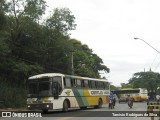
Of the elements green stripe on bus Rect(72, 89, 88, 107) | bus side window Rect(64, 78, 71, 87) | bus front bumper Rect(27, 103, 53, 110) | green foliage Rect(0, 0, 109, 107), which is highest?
green foliage Rect(0, 0, 109, 107)

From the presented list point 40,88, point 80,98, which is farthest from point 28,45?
point 40,88

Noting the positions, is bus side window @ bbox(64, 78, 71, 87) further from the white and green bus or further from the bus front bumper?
the bus front bumper

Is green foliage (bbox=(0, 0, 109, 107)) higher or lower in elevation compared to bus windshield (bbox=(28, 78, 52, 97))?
higher

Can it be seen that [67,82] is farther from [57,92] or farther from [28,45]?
[28,45]

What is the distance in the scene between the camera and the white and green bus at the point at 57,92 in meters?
26.3

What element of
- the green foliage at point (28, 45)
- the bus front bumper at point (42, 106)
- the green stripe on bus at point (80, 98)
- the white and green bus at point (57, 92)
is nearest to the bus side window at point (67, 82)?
the white and green bus at point (57, 92)

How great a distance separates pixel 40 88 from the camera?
87.9ft

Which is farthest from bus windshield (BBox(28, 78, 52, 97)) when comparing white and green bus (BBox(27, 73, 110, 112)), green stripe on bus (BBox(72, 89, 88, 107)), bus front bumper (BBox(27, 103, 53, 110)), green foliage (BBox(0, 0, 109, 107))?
green foliage (BBox(0, 0, 109, 107))

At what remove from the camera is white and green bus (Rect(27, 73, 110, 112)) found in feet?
86.4

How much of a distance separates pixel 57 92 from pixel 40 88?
1.33m

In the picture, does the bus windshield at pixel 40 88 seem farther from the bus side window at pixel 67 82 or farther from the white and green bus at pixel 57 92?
the bus side window at pixel 67 82

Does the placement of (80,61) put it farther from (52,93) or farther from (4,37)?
(52,93)

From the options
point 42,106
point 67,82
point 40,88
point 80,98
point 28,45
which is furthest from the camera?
point 28,45

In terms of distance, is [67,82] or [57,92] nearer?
[57,92]
